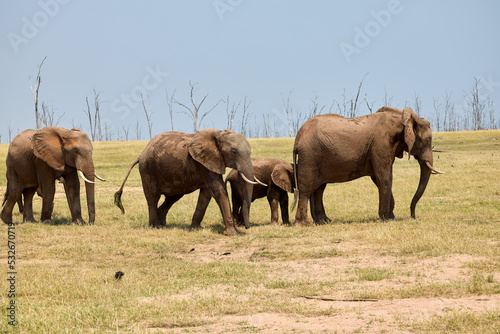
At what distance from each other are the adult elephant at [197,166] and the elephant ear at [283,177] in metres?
1.61

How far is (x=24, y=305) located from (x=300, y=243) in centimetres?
555

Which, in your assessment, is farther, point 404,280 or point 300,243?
point 300,243

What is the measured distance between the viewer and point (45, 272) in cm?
951

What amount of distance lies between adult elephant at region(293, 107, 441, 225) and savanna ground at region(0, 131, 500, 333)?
1088 mm

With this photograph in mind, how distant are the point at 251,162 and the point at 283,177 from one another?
6.40 ft

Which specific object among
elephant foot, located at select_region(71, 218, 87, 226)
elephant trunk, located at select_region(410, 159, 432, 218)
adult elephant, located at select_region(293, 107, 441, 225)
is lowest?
elephant foot, located at select_region(71, 218, 87, 226)

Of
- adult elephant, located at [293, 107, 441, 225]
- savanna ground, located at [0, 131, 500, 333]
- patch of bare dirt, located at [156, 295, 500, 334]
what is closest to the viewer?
patch of bare dirt, located at [156, 295, 500, 334]

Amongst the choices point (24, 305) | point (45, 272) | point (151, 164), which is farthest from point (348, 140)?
point (24, 305)

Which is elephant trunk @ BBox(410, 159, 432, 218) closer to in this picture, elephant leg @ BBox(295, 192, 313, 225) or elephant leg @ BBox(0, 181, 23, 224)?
elephant leg @ BBox(295, 192, 313, 225)

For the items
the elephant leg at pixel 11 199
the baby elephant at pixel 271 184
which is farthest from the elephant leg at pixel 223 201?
the elephant leg at pixel 11 199

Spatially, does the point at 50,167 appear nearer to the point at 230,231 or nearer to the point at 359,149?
the point at 230,231

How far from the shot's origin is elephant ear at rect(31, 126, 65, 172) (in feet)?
49.1

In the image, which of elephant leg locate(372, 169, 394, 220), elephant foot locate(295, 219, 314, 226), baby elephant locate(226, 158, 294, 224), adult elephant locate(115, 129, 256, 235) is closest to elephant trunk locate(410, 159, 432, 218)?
elephant leg locate(372, 169, 394, 220)

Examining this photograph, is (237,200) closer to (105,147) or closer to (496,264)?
(496,264)
